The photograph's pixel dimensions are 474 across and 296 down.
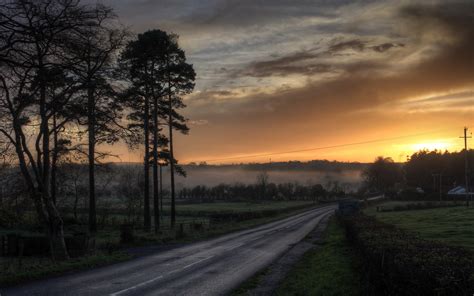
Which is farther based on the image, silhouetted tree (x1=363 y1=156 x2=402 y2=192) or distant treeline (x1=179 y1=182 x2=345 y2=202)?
silhouetted tree (x1=363 y1=156 x2=402 y2=192)

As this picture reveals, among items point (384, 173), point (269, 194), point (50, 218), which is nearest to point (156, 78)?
point (50, 218)

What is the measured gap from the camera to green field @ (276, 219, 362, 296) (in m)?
12.6

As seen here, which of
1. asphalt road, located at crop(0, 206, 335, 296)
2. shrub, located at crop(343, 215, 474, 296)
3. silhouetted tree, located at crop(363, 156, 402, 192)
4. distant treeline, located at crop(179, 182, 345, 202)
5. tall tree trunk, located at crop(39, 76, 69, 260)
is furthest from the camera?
silhouetted tree, located at crop(363, 156, 402, 192)

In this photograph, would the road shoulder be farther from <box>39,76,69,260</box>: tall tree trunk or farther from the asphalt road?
<box>39,76,69,260</box>: tall tree trunk

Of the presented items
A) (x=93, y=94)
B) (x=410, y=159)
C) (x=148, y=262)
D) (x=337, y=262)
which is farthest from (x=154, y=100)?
(x=410, y=159)

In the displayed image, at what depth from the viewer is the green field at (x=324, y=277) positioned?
12.6 metres

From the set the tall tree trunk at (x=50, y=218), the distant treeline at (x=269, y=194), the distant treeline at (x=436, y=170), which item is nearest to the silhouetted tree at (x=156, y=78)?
the tall tree trunk at (x=50, y=218)

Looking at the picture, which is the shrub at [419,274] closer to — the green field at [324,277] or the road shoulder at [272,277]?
the green field at [324,277]

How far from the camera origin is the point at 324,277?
14.7m

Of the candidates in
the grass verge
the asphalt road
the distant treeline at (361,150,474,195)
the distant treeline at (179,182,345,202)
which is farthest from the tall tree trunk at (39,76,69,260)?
the distant treeline at (179,182,345,202)

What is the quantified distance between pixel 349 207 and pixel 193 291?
50.7 metres

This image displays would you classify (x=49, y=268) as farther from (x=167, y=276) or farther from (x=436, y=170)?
(x=436, y=170)

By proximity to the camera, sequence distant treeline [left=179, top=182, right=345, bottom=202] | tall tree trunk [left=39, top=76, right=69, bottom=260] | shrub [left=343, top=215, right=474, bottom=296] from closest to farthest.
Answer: shrub [left=343, top=215, right=474, bottom=296] < tall tree trunk [left=39, top=76, right=69, bottom=260] < distant treeline [left=179, top=182, right=345, bottom=202]

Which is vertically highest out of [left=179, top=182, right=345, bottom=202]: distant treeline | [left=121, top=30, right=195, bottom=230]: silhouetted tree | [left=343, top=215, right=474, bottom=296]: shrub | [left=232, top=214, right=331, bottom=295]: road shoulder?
[left=121, top=30, right=195, bottom=230]: silhouetted tree
